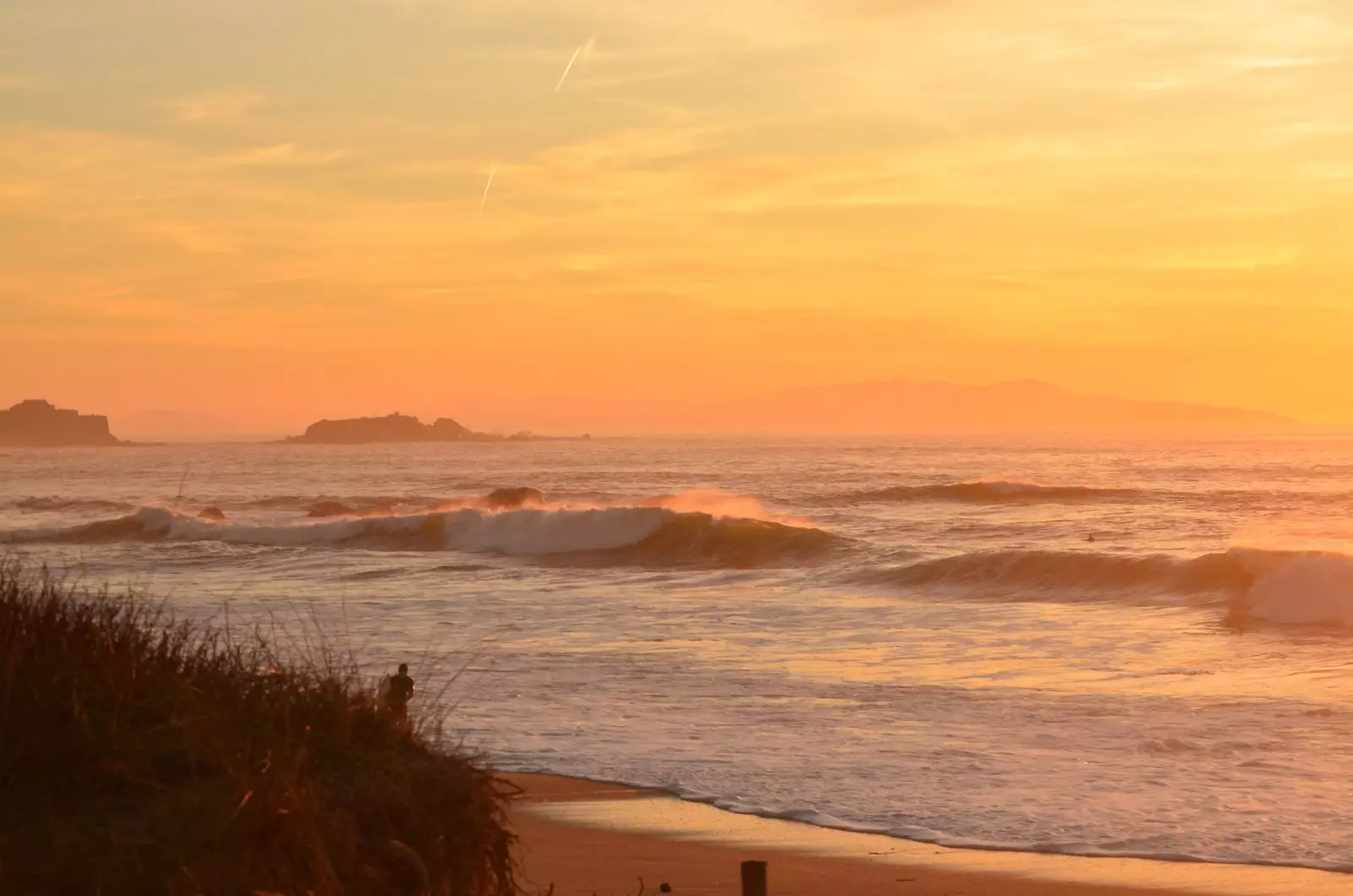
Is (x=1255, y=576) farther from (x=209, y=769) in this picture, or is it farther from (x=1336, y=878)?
(x=209, y=769)

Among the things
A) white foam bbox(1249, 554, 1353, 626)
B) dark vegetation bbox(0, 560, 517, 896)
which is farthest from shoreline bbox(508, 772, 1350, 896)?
white foam bbox(1249, 554, 1353, 626)

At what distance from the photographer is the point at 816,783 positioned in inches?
409

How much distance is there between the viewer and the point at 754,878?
534cm

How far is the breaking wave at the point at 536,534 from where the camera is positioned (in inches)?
1412

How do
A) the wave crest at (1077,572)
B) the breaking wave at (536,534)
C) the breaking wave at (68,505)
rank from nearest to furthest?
the wave crest at (1077,572), the breaking wave at (536,534), the breaking wave at (68,505)

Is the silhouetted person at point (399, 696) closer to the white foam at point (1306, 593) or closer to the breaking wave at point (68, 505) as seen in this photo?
the white foam at point (1306, 593)

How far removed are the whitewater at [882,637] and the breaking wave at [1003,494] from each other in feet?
0.80

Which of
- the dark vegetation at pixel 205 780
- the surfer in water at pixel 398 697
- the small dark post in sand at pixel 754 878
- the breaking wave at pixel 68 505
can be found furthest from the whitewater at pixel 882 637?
the small dark post in sand at pixel 754 878

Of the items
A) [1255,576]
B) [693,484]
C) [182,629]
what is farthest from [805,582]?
[693,484]

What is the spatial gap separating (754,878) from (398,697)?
1.68 m

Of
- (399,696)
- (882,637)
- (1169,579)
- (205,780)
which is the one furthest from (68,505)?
(205,780)

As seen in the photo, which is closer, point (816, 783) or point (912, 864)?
point (912, 864)

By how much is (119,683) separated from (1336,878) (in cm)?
641

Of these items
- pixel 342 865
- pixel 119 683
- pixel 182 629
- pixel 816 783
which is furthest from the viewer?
pixel 816 783
